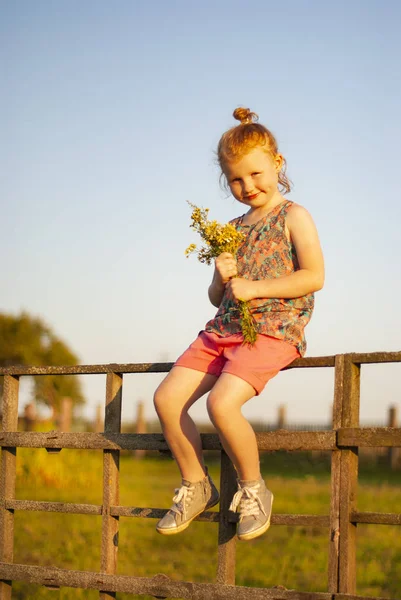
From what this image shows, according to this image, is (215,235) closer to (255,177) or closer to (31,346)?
(255,177)

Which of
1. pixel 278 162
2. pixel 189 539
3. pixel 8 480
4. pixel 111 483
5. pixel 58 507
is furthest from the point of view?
pixel 189 539

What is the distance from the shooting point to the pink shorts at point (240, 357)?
12.0 ft

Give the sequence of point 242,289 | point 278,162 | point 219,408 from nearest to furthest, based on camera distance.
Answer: point 219,408
point 242,289
point 278,162

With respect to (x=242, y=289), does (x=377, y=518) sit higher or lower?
lower

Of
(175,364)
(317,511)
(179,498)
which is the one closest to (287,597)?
(179,498)

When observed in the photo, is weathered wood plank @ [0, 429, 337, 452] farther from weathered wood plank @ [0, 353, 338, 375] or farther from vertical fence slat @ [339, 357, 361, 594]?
weathered wood plank @ [0, 353, 338, 375]

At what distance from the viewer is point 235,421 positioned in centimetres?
359

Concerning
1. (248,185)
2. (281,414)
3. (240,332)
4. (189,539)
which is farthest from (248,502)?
(281,414)

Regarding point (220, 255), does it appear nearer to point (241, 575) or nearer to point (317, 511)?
point (241, 575)

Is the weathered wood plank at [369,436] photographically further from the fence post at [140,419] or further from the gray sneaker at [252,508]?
the fence post at [140,419]

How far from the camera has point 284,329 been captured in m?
3.74

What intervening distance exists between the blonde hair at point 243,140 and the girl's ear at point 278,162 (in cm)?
2

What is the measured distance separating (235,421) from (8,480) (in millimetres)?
1967

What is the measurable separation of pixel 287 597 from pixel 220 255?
1531 millimetres
